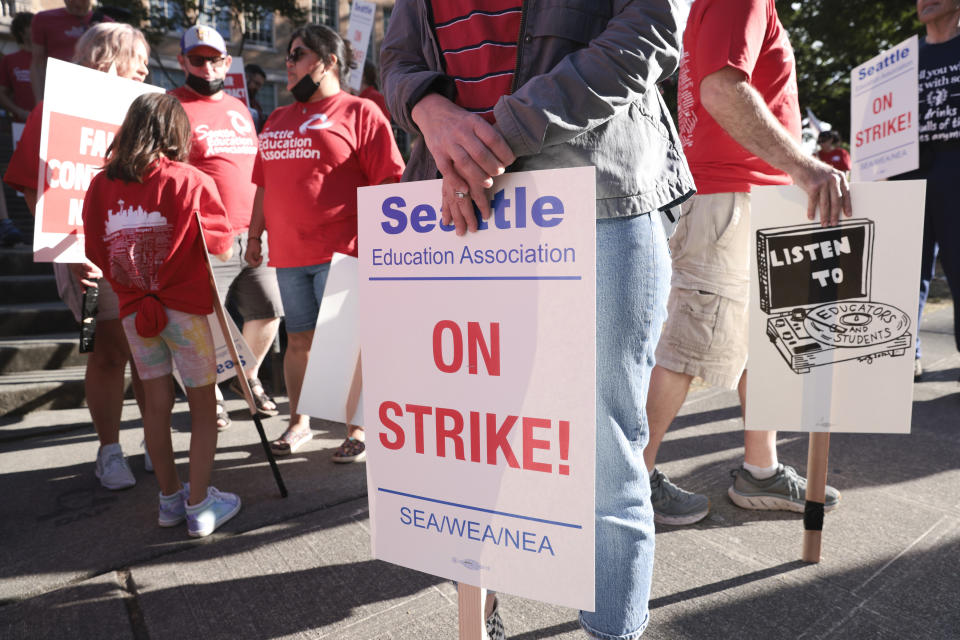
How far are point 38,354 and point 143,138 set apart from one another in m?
2.95

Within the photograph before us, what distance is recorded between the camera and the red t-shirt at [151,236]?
241cm

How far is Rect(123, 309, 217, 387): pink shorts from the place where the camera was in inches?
98.4

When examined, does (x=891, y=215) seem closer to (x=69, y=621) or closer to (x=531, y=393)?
(x=531, y=393)

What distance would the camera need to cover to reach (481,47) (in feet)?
4.26

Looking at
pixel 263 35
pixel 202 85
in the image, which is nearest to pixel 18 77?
pixel 202 85

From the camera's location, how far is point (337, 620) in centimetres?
190

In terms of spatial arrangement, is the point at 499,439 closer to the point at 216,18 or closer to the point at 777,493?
the point at 777,493

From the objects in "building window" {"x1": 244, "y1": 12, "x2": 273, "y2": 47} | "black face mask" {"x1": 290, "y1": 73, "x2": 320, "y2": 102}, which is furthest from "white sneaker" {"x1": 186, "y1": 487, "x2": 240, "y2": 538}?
"building window" {"x1": 244, "y1": 12, "x2": 273, "y2": 47}

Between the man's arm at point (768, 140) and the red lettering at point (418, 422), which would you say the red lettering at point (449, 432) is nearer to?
the red lettering at point (418, 422)

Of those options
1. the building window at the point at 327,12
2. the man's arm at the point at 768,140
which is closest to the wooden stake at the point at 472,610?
the man's arm at the point at 768,140

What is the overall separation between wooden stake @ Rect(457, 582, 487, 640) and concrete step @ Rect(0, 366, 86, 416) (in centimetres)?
389

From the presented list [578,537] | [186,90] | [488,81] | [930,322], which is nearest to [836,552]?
[578,537]

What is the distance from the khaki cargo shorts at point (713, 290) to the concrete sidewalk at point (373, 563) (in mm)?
620

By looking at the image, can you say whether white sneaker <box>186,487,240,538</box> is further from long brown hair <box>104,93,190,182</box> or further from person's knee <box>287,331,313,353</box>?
long brown hair <box>104,93,190,182</box>
